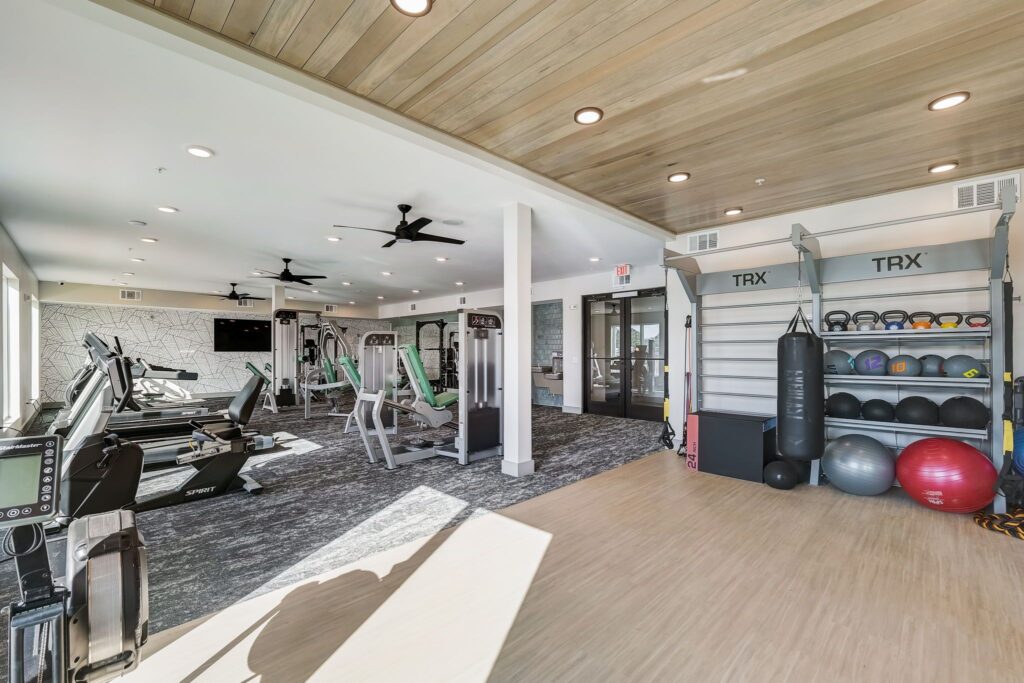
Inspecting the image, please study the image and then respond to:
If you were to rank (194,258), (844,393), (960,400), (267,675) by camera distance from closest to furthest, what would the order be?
(267,675) → (960,400) → (844,393) → (194,258)

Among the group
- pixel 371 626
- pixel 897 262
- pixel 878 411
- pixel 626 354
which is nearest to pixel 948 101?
pixel 897 262

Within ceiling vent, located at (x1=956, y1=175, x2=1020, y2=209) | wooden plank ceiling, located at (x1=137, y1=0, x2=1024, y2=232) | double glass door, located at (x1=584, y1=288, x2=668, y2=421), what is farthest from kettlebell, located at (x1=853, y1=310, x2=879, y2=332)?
double glass door, located at (x1=584, y1=288, x2=668, y2=421)

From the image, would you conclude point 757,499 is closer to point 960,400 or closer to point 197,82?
point 960,400

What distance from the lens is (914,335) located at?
371 centimetres

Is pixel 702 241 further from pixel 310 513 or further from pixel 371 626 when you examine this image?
pixel 371 626

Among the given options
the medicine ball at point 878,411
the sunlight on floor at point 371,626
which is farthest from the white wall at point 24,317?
the medicine ball at point 878,411

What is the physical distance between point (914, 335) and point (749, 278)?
1.51 m

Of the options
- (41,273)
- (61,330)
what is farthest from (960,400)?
(61,330)

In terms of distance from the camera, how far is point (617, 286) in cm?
816

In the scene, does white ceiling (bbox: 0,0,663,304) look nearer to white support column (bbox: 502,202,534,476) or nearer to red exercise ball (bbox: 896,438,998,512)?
white support column (bbox: 502,202,534,476)

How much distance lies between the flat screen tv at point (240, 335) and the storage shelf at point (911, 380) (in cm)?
1387

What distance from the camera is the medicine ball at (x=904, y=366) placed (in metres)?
3.75

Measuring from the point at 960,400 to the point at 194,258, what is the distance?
32.7 ft

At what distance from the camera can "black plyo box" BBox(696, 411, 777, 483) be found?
4168 millimetres
